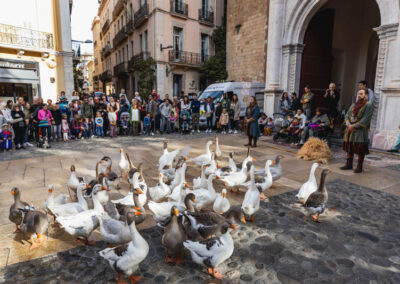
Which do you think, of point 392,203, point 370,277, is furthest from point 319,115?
point 370,277

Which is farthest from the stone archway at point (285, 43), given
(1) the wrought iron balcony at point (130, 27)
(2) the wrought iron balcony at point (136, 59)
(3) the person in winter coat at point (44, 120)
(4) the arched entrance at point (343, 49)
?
(1) the wrought iron balcony at point (130, 27)

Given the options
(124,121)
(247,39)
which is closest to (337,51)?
(247,39)

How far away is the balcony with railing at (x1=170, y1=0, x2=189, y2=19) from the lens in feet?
67.3

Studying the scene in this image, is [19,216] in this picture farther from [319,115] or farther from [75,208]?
[319,115]

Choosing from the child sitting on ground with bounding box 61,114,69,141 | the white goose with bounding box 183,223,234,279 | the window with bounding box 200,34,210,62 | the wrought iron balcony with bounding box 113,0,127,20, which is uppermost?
the wrought iron balcony with bounding box 113,0,127,20

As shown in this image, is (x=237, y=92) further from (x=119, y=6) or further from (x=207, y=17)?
(x=119, y=6)

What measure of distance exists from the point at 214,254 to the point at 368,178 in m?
4.99

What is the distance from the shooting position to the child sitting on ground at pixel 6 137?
29.4 ft

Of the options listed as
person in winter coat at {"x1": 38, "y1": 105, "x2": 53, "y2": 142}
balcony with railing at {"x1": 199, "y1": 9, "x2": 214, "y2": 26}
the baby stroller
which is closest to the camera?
person in winter coat at {"x1": 38, "y1": 105, "x2": 53, "y2": 142}

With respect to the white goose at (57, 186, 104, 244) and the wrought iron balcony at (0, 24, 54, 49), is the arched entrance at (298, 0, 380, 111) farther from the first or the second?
the wrought iron balcony at (0, 24, 54, 49)

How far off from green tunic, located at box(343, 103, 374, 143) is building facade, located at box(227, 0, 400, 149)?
2.77 m

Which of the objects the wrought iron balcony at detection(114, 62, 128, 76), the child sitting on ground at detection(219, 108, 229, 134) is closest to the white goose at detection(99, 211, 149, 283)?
the child sitting on ground at detection(219, 108, 229, 134)

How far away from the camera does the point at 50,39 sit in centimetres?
1594

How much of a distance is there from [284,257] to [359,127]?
14.9 ft
